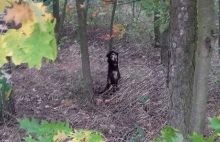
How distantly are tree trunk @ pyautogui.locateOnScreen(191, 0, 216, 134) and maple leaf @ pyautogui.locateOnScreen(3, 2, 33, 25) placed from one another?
8.01 ft

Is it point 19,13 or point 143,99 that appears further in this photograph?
point 143,99

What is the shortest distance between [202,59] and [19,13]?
2603 millimetres

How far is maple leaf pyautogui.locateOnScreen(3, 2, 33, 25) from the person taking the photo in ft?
5.89

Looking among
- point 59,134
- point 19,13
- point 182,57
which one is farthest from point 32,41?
point 182,57

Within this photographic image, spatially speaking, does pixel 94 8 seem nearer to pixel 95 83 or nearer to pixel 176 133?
pixel 95 83

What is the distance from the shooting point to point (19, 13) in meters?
1.81

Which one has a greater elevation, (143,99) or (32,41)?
(32,41)

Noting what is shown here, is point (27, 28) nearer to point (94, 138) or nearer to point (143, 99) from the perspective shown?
point (94, 138)

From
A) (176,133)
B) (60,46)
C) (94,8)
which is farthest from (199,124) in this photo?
(94,8)

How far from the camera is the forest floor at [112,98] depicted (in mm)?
6598

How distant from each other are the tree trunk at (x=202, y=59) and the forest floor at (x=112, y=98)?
1355 millimetres

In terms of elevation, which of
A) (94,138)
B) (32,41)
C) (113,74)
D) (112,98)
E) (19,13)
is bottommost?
(112,98)

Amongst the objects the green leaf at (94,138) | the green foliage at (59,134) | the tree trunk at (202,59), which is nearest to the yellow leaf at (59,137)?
the green foliage at (59,134)

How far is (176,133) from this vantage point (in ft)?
6.38
